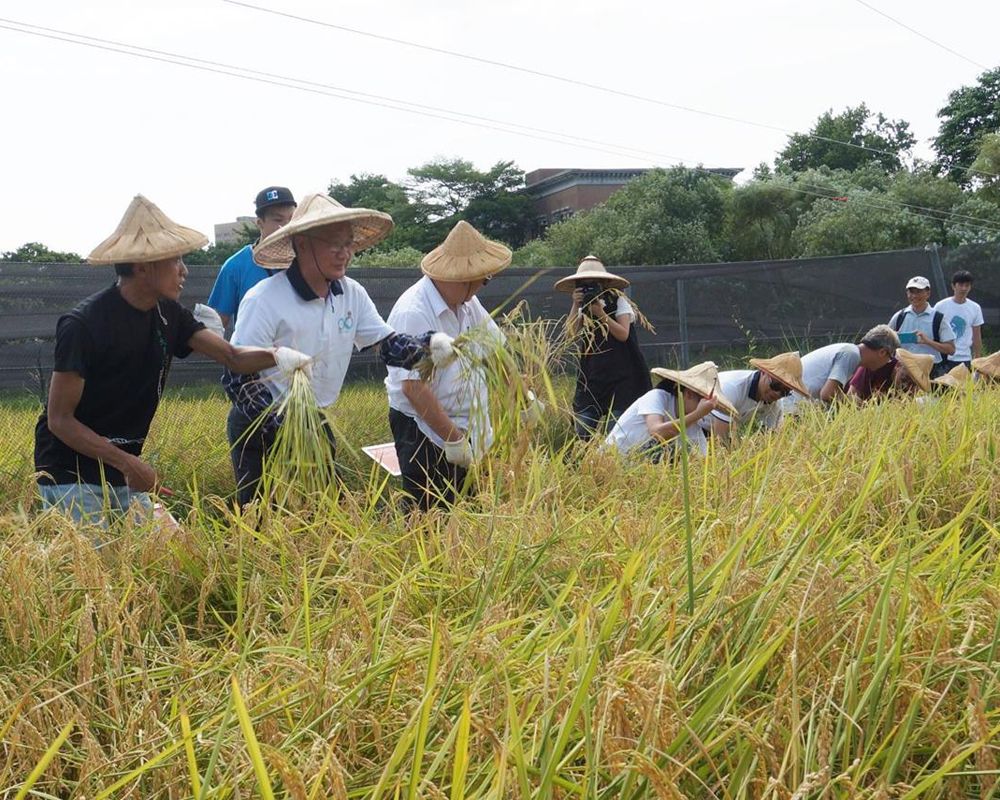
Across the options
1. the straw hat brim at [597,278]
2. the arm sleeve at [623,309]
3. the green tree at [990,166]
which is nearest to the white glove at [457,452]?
the straw hat brim at [597,278]

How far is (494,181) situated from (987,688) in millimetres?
50580

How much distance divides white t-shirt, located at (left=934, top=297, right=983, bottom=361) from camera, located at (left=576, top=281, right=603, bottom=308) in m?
3.69

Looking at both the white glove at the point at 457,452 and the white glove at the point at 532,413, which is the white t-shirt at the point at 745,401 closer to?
the white glove at the point at 457,452

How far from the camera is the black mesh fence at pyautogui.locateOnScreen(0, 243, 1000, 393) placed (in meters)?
7.11

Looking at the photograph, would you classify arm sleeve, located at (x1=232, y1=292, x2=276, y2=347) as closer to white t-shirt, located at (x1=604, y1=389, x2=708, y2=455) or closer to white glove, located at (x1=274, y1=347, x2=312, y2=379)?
white glove, located at (x1=274, y1=347, x2=312, y2=379)

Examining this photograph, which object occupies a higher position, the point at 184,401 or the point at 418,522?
the point at 418,522

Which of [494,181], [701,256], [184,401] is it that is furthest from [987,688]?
[494,181]

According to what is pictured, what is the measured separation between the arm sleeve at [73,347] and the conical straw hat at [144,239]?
0.21m

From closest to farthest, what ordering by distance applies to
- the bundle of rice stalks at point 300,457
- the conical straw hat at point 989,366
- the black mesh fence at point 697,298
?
the bundle of rice stalks at point 300,457, the conical straw hat at point 989,366, the black mesh fence at point 697,298

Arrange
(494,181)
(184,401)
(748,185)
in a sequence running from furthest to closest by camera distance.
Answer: (494,181)
(748,185)
(184,401)

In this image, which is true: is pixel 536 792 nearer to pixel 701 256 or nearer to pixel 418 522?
pixel 418 522

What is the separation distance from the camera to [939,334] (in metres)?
7.36

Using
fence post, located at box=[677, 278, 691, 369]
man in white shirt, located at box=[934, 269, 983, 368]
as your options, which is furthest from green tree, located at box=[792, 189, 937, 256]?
man in white shirt, located at box=[934, 269, 983, 368]

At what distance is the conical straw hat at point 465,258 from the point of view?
3469 millimetres
